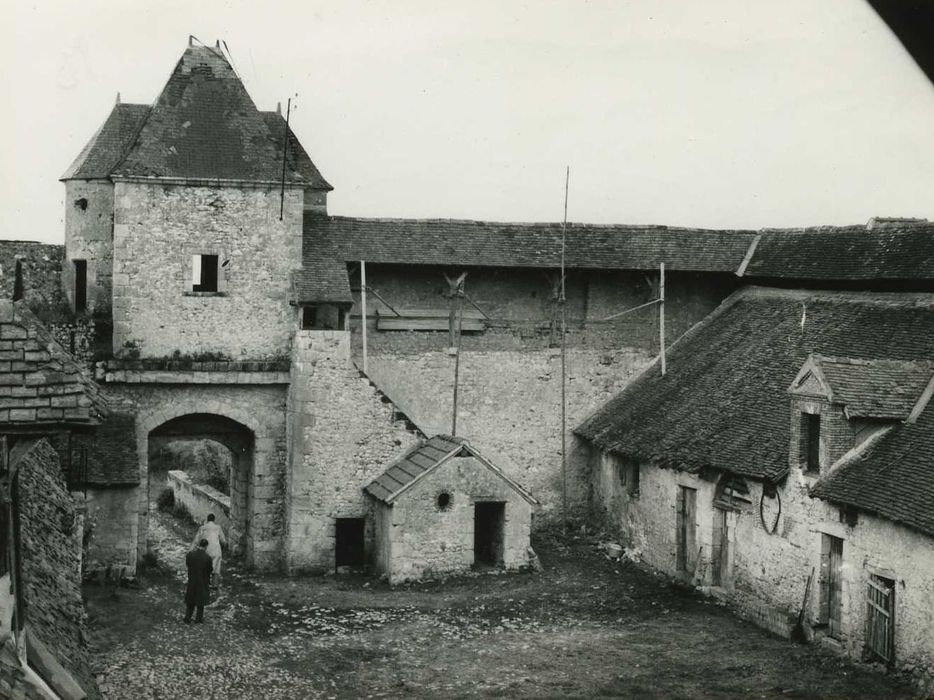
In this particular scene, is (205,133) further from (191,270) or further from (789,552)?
(789,552)

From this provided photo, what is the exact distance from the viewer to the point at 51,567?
43.5 ft

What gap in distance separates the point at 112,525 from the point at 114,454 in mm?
1342

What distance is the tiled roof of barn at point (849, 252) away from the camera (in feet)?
73.3

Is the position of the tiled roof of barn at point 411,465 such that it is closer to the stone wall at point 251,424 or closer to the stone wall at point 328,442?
the stone wall at point 328,442

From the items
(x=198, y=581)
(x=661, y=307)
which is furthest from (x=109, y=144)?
(x=661, y=307)

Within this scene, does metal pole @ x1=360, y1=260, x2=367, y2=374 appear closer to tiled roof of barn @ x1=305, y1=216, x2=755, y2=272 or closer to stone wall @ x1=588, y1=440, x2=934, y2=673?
tiled roof of barn @ x1=305, y1=216, x2=755, y2=272

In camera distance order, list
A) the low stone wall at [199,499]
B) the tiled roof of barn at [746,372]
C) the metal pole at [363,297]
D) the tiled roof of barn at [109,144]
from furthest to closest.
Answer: the low stone wall at [199,499] < the metal pole at [363,297] < the tiled roof of barn at [109,144] < the tiled roof of barn at [746,372]

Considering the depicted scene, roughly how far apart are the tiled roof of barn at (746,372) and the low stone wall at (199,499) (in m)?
8.90

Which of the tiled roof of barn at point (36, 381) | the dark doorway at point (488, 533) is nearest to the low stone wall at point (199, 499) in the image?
the dark doorway at point (488, 533)

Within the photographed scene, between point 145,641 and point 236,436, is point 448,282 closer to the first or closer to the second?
point 236,436

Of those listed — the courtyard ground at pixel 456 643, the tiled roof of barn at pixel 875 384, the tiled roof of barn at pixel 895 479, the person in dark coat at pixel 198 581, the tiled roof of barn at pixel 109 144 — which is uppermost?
the tiled roof of barn at pixel 109 144

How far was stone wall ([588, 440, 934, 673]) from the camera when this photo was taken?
15.7 metres

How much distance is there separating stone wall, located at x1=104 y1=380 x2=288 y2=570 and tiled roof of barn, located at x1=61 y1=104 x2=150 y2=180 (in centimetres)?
465

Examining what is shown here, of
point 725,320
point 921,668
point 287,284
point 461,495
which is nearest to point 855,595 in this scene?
point 921,668
